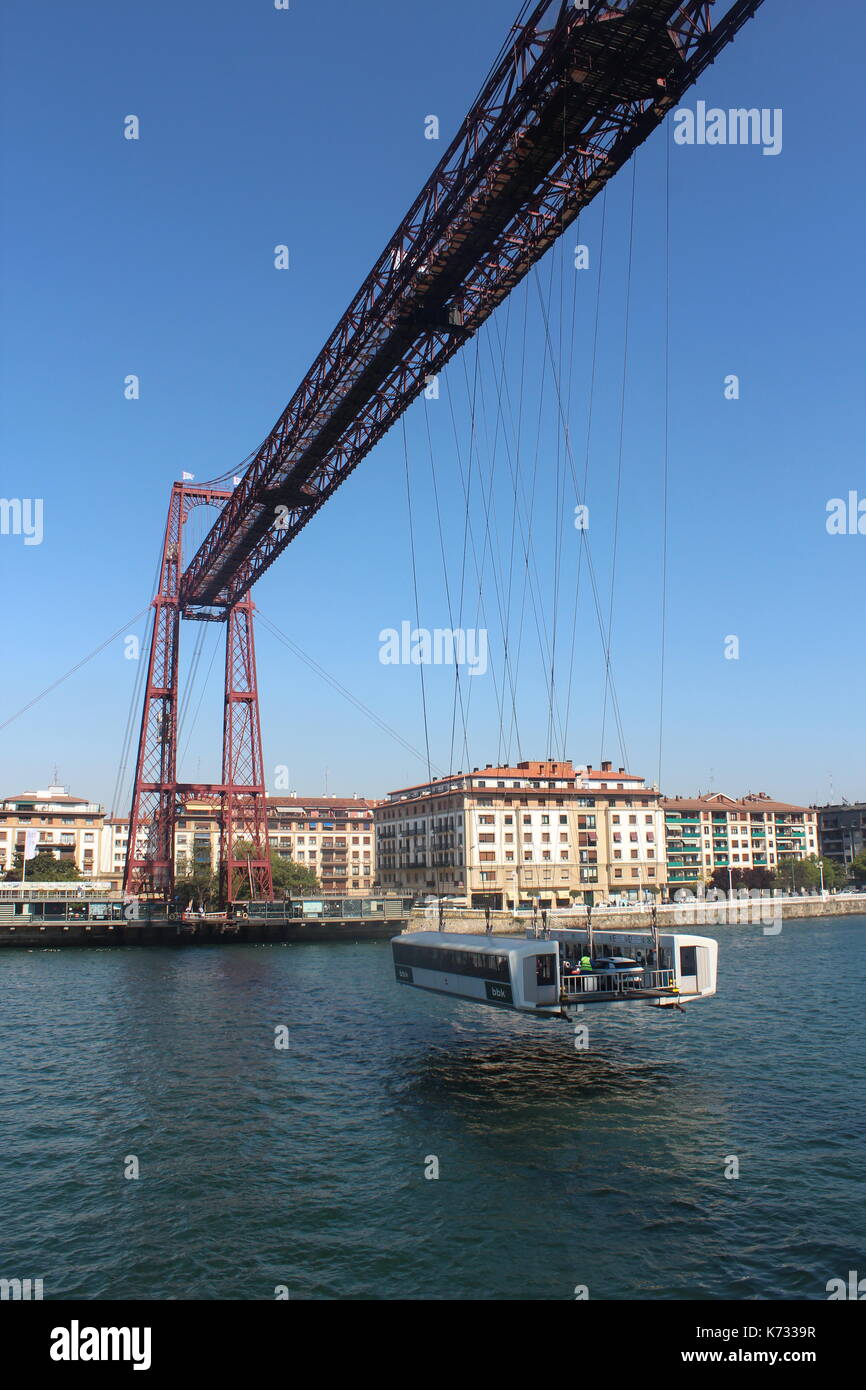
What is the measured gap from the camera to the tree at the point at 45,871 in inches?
3327

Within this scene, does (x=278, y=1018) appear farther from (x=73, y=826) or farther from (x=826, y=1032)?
(x=73, y=826)

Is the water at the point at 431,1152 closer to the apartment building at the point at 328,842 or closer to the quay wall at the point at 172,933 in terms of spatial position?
the quay wall at the point at 172,933

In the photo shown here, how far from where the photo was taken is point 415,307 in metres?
26.7

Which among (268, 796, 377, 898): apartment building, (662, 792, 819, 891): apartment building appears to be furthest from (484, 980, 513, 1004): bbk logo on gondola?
(268, 796, 377, 898): apartment building

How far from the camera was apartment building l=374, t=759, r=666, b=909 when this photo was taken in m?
79.6

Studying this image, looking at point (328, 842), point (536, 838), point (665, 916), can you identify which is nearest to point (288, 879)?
point (536, 838)

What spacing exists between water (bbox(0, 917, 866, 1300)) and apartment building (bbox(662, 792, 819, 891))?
3010 inches

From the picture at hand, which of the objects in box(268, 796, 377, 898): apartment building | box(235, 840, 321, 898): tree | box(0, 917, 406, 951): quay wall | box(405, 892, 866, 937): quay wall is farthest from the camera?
box(268, 796, 377, 898): apartment building

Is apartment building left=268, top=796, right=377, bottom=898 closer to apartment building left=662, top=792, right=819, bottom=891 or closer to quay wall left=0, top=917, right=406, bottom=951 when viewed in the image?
apartment building left=662, top=792, right=819, bottom=891

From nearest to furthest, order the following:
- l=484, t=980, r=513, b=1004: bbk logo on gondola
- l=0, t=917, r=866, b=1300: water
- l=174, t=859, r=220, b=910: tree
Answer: l=0, t=917, r=866, b=1300: water
l=484, t=980, r=513, b=1004: bbk logo on gondola
l=174, t=859, r=220, b=910: tree

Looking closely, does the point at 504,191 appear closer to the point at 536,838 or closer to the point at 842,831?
the point at 536,838

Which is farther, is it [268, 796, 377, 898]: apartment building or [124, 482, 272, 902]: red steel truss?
[268, 796, 377, 898]: apartment building

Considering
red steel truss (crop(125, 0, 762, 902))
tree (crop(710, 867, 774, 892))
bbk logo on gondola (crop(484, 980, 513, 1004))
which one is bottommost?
tree (crop(710, 867, 774, 892))

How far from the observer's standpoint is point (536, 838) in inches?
3194
